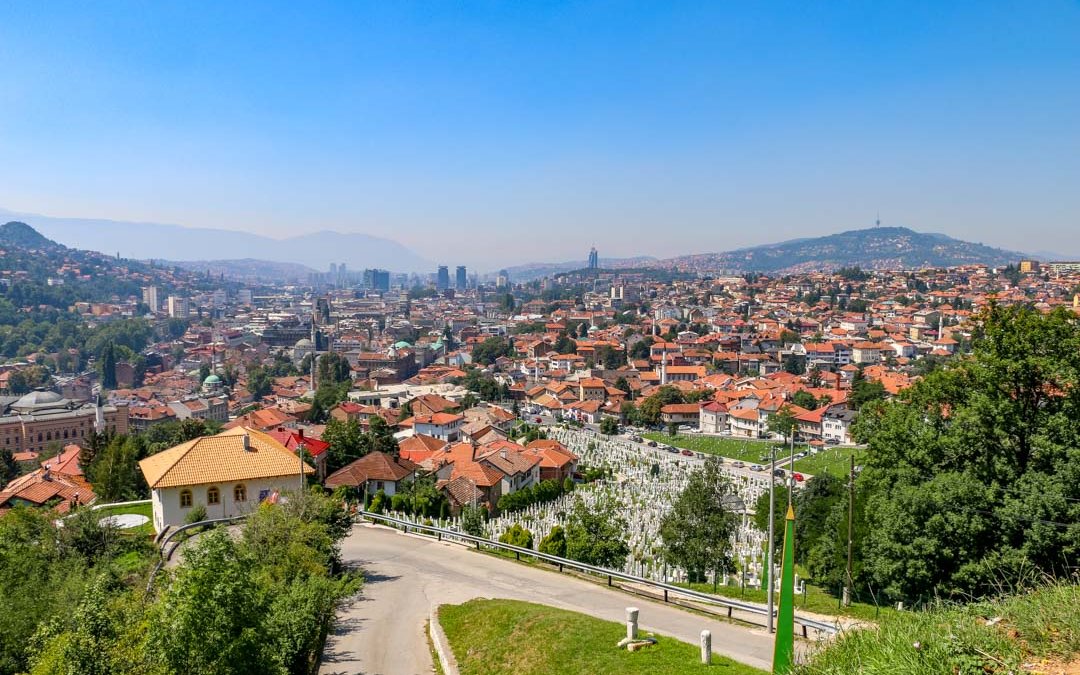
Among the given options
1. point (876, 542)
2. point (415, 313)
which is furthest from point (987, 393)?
point (415, 313)

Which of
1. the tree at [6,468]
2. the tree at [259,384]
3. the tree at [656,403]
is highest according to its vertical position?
the tree at [6,468]

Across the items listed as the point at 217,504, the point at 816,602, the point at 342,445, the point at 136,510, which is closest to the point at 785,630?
the point at 816,602

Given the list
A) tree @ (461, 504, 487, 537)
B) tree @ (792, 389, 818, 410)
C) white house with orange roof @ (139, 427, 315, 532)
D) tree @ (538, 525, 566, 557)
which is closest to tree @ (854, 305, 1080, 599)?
tree @ (538, 525, 566, 557)

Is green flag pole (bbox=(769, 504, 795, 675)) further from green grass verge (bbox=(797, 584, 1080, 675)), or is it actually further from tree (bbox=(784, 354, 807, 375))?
tree (bbox=(784, 354, 807, 375))

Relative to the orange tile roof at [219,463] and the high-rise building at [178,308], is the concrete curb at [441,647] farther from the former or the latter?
the high-rise building at [178,308]

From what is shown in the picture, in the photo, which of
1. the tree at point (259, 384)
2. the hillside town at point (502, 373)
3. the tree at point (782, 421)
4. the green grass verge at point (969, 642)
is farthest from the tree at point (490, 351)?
the green grass verge at point (969, 642)

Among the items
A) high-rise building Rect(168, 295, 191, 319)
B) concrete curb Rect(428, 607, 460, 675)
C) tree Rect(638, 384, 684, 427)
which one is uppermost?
concrete curb Rect(428, 607, 460, 675)
